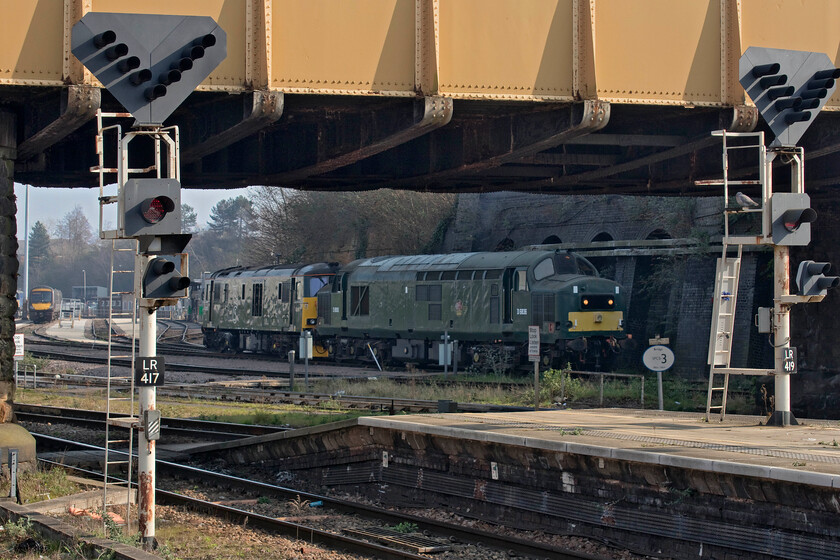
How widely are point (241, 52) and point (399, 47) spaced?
2.50 metres

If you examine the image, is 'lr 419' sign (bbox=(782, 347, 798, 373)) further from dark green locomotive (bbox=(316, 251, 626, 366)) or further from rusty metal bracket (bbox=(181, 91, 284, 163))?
dark green locomotive (bbox=(316, 251, 626, 366))

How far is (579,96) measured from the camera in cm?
1570

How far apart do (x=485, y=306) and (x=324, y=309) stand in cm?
928

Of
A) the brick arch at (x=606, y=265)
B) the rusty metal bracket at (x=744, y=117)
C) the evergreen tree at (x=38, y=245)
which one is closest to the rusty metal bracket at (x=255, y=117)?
the rusty metal bracket at (x=744, y=117)

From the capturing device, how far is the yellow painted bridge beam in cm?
1412

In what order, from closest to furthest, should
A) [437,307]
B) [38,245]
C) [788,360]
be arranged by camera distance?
[788,360], [437,307], [38,245]

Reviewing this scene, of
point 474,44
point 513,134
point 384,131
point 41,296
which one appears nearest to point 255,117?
point 384,131

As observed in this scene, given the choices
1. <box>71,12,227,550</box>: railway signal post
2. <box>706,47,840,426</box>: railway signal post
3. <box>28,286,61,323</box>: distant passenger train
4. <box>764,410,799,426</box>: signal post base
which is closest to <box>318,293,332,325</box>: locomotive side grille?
<box>706,47,840,426</box>: railway signal post

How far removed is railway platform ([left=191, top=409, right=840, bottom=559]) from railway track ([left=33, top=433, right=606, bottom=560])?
0.66 metres

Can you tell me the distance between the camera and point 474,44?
15492mm

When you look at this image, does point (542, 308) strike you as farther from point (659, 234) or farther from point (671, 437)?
point (671, 437)

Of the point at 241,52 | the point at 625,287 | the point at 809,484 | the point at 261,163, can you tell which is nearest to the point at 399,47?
the point at 241,52

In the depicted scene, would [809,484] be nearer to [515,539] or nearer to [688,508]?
[688,508]

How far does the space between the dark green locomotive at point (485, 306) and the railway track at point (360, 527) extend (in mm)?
16908
